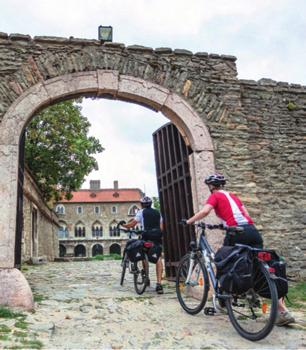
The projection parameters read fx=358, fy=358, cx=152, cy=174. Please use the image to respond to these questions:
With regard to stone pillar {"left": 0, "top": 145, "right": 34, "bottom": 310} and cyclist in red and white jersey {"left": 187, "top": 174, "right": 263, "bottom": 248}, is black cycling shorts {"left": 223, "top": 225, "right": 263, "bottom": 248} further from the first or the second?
stone pillar {"left": 0, "top": 145, "right": 34, "bottom": 310}

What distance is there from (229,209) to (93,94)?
3.10 m

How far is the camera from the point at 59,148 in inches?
669

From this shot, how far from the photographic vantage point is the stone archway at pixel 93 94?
4922 mm

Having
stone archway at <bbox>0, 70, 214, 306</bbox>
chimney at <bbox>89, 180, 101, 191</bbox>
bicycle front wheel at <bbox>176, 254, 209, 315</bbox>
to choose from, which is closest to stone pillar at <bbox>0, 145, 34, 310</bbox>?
stone archway at <bbox>0, 70, 214, 306</bbox>

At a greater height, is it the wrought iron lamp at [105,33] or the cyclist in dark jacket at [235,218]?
the wrought iron lamp at [105,33]

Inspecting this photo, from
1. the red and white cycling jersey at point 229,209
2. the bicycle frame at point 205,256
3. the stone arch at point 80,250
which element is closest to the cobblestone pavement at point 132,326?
the bicycle frame at point 205,256

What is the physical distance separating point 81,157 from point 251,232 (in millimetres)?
14738

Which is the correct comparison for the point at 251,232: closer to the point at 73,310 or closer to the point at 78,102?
the point at 73,310

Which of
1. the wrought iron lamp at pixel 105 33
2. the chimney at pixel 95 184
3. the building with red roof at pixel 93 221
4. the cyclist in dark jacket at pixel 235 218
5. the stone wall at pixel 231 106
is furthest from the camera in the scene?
the chimney at pixel 95 184

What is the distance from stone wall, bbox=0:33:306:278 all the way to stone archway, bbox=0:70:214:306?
4.4 inches

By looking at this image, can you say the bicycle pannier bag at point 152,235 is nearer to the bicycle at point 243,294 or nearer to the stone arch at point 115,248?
the bicycle at point 243,294

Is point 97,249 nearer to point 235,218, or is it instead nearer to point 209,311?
point 209,311

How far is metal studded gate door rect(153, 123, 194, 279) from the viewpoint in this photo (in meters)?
6.09

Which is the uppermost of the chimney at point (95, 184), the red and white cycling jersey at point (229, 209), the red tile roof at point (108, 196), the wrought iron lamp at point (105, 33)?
the chimney at point (95, 184)
